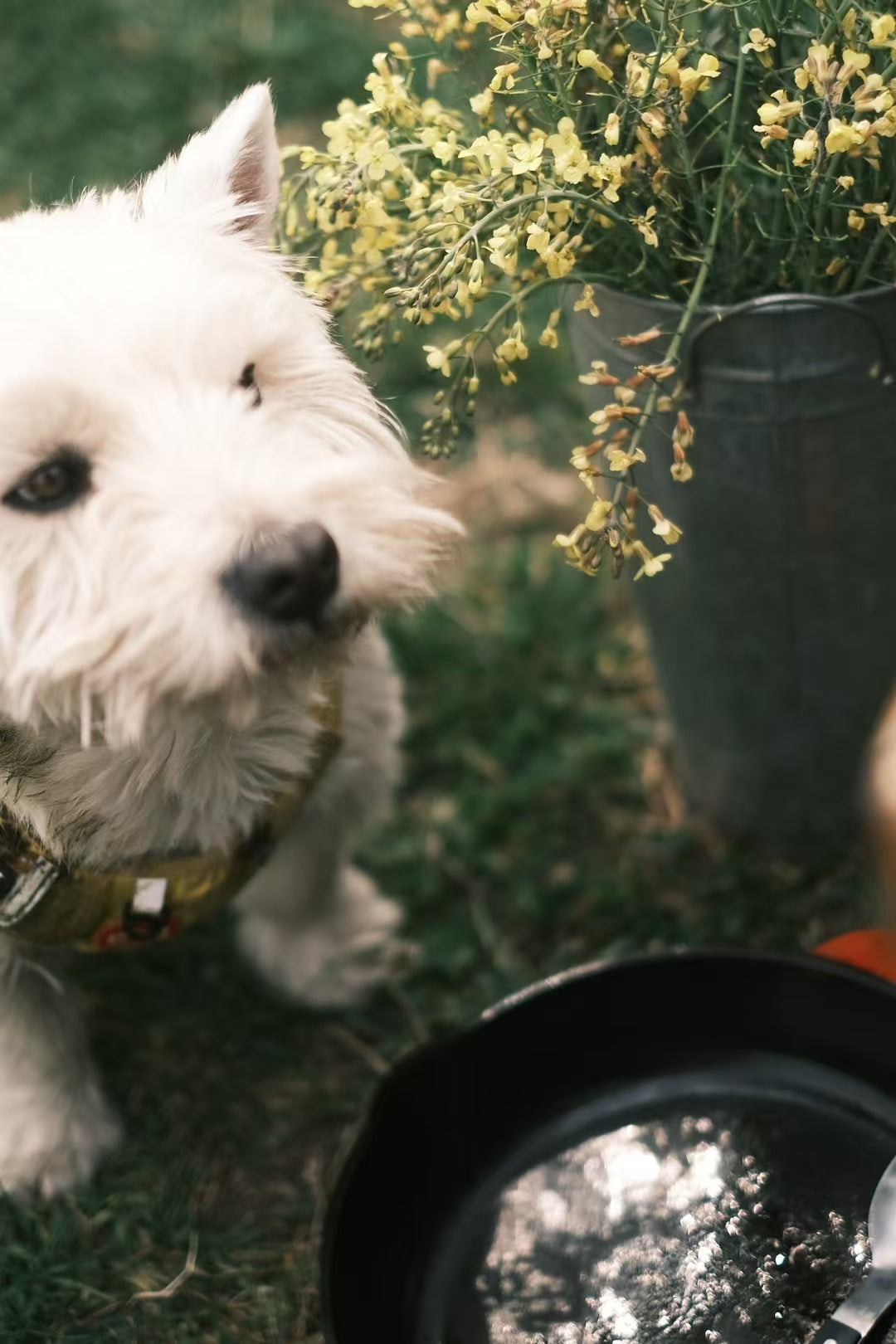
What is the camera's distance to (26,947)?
1852 millimetres

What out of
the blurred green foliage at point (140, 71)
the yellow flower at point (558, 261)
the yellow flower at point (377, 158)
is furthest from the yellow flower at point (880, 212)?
the blurred green foliage at point (140, 71)

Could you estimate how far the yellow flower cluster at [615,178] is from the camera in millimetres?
1510

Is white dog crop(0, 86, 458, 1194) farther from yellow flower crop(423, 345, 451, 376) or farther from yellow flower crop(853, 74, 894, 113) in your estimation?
yellow flower crop(853, 74, 894, 113)

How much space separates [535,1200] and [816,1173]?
15.1 inches

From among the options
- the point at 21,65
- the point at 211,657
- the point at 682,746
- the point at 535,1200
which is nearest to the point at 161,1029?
the point at 535,1200

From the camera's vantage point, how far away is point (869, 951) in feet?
6.18

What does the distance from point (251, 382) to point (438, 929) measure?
1.21 meters

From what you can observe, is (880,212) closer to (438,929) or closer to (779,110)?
(779,110)

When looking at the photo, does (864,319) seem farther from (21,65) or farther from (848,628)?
(21,65)

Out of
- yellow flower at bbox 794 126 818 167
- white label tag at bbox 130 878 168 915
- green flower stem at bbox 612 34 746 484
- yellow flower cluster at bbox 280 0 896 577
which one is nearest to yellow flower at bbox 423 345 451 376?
yellow flower cluster at bbox 280 0 896 577

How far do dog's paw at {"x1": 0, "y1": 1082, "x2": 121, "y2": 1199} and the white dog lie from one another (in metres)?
0.28

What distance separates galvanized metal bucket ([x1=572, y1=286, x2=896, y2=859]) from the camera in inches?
69.5

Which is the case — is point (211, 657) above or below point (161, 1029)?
above

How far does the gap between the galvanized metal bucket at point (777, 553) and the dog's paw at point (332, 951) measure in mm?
638
